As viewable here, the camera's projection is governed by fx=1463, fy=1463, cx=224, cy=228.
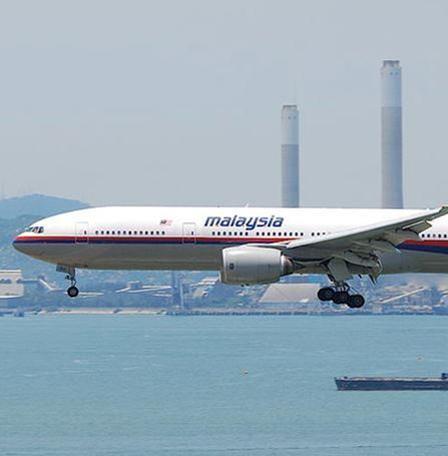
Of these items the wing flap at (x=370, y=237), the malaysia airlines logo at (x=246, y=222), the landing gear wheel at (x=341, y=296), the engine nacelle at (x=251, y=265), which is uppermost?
the malaysia airlines logo at (x=246, y=222)

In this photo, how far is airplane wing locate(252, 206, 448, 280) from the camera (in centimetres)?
7569

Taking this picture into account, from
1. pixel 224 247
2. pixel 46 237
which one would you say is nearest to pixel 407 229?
pixel 224 247

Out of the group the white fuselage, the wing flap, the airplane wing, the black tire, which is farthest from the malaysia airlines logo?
the black tire

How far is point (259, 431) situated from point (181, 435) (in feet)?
31.1

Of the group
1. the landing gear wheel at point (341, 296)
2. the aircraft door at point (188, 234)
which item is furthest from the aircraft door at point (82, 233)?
the landing gear wheel at point (341, 296)

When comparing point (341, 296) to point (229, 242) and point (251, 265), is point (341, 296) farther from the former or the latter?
point (229, 242)

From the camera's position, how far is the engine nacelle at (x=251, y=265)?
75375 millimetres

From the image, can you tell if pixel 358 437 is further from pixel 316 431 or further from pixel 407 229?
pixel 407 229

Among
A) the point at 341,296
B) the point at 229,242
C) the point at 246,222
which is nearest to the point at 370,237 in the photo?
the point at 341,296

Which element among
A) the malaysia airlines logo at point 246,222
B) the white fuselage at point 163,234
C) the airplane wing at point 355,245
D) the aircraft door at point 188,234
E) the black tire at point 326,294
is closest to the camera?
the airplane wing at point 355,245

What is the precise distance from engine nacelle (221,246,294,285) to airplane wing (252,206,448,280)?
922mm

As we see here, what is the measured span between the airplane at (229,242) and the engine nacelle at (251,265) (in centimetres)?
5

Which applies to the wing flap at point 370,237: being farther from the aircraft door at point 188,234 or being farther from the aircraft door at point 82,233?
the aircraft door at point 82,233

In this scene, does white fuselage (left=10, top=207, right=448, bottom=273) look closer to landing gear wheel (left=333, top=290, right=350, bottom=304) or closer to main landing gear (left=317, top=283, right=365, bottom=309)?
main landing gear (left=317, top=283, right=365, bottom=309)
